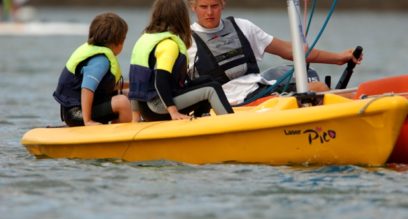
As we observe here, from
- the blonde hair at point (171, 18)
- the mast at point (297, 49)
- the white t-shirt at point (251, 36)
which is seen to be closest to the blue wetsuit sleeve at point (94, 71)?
the blonde hair at point (171, 18)

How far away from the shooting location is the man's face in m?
8.71

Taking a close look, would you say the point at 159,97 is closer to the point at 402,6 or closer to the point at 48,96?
the point at 48,96

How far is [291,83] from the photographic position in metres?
9.18

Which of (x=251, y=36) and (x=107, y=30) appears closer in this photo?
(x=107, y=30)

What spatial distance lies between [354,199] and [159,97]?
5.60 feet

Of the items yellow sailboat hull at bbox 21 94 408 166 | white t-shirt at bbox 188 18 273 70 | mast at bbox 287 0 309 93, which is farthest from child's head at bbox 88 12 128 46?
mast at bbox 287 0 309 93

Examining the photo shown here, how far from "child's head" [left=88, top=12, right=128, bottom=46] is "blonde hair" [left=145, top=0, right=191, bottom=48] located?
344mm

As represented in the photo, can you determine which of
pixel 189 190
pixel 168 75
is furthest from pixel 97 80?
pixel 189 190

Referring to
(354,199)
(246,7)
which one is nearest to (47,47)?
(354,199)

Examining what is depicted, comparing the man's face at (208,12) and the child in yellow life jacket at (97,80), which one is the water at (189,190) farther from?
the man's face at (208,12)

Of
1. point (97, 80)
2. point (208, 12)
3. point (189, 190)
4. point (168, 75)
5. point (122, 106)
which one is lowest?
point (189, 190)

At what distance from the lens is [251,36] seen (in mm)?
9031

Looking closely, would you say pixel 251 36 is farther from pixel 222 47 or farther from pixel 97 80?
pixel 97 80

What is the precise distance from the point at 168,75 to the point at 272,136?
0.80m
